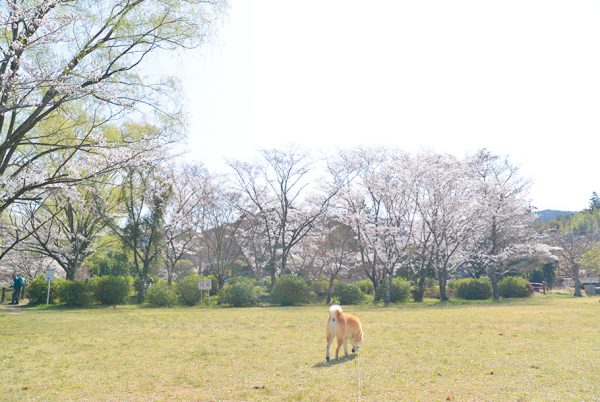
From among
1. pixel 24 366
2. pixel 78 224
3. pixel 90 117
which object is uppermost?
pixel 90 117

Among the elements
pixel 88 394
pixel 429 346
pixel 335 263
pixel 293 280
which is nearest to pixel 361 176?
pixel 335 263

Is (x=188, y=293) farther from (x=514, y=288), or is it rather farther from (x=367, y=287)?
(x=514, y=288)

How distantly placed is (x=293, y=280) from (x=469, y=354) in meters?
17.9

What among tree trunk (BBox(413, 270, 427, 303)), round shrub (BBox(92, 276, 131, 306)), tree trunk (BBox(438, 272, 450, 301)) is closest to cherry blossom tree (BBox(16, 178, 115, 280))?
round shrub (BBox(92, 276, 131, 306))

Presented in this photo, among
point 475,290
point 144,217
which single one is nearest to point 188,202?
point 144,217

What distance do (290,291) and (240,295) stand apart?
8.85 feet

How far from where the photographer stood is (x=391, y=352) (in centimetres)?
743

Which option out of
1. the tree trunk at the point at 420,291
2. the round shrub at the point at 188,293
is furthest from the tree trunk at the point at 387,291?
the round shrub at the point at 188,293

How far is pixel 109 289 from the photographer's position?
893 inches

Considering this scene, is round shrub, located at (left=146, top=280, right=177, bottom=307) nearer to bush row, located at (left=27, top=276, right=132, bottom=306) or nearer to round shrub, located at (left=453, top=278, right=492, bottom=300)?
bush row, located at (left=27, top=276, right=132, bottom=306)

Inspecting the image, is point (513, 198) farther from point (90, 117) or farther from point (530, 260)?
point (90, 117)

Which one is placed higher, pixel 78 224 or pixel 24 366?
pixel 78 224

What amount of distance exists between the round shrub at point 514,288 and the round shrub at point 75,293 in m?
24.8

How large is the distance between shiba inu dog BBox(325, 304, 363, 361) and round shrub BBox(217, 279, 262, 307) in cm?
1716
